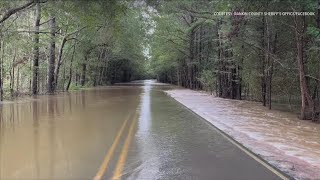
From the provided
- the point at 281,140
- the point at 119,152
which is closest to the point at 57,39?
the point at 281,140

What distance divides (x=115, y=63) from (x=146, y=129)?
78.1m

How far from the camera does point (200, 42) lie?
177 ft

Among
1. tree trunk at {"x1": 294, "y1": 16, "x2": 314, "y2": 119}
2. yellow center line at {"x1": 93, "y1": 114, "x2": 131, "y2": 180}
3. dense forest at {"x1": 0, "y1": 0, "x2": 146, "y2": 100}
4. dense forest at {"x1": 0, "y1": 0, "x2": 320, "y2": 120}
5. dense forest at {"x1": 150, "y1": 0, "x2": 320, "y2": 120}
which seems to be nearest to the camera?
yellow center line at {"x1": 93, "y1": 114, "x2": 131, "y2": 180}

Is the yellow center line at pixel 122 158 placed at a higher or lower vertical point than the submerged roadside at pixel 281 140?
higher

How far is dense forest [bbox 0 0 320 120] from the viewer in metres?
14.2

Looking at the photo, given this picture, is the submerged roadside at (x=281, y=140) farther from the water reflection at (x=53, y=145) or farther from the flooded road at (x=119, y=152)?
the water reflection at (x=53, y=145)

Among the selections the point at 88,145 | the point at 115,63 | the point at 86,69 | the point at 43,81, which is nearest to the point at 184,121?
the point at 88,145

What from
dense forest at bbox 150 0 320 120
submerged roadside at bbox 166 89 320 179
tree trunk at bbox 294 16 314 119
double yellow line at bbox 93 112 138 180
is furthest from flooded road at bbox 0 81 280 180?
tree trunk at bbox 294 16 314 119

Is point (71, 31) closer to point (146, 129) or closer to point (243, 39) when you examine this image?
point (243, 39)

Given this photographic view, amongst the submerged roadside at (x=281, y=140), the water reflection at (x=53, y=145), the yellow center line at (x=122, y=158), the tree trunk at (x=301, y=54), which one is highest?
the tree trunk at (x=301, y=54)

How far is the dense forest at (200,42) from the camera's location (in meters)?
14.2

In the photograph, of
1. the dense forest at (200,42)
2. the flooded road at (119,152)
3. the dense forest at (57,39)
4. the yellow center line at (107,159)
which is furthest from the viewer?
the dense forest at (200,42)

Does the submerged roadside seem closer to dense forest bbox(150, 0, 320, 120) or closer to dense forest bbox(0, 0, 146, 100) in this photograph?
dense forest bbox(150, 0, 320, 120)

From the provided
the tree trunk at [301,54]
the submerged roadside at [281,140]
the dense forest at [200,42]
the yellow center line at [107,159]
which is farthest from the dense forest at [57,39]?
the tree trunk at [301,54]
